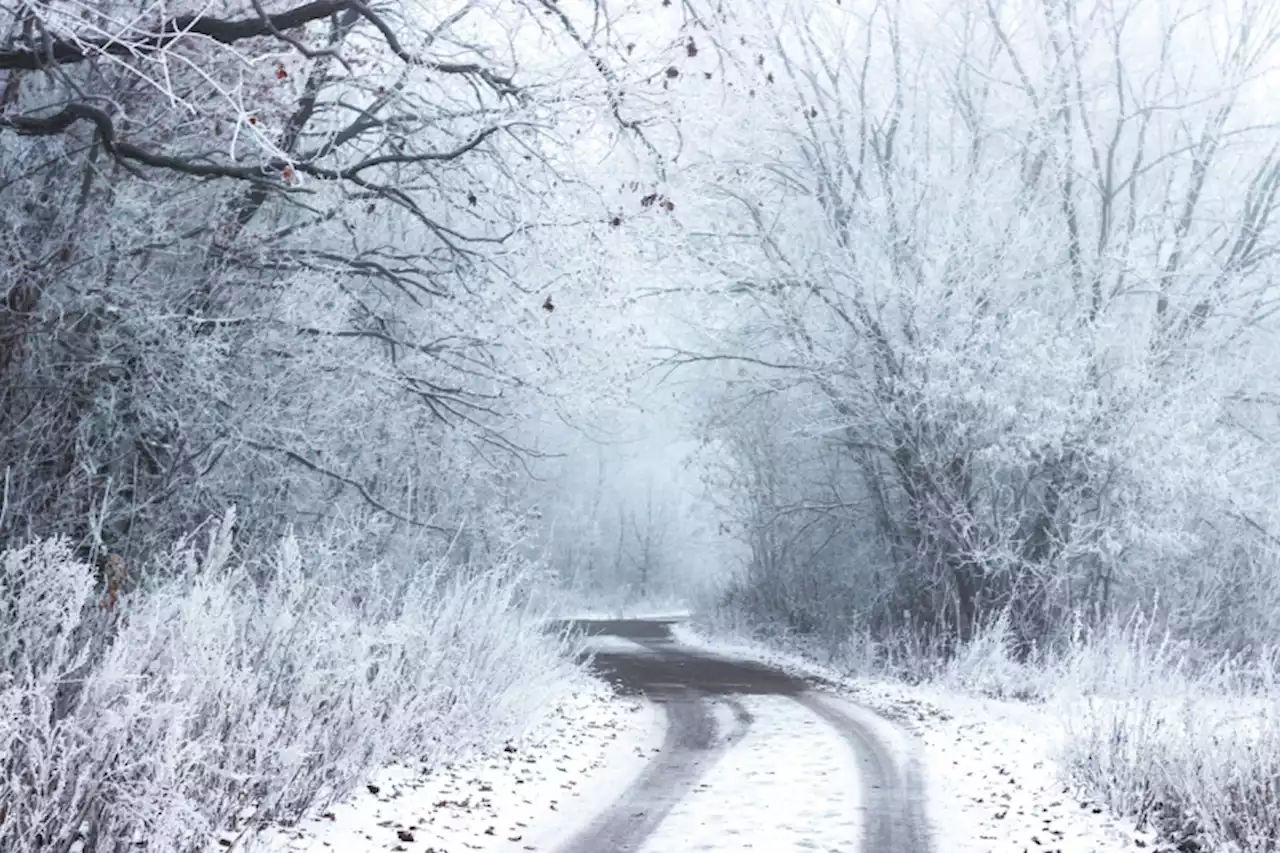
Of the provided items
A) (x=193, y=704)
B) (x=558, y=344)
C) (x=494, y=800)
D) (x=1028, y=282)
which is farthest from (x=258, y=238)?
(x=1028, y=282)

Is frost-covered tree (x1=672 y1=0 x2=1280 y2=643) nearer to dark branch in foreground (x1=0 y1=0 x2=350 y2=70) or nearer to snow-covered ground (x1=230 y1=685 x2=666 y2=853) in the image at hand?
snow-covered ground (x1=230 y1=685 x2=666 y2=853)

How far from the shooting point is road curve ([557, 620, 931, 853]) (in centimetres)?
821

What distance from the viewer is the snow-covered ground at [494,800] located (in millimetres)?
7691

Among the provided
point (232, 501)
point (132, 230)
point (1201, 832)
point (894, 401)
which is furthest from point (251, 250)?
point (894, 401)

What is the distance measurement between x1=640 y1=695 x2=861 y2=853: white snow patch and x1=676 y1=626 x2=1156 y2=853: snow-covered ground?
2.16 ft

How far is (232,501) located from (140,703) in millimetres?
6788

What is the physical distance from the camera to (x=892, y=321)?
19.0 m

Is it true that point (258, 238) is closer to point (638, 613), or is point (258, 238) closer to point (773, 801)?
point (773, 801)

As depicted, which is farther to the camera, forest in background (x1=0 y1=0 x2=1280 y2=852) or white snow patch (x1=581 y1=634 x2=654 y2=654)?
white snow patch (x1=581 y1=634 x2=654 y2=654)

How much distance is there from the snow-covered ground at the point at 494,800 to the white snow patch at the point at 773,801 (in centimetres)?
68

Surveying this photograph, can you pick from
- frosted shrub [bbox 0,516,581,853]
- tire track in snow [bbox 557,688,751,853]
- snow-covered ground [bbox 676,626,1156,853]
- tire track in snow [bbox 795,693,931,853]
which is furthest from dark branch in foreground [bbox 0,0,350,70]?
snow-covered ground [bbox 676,626,1156,853]

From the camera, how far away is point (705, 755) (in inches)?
461

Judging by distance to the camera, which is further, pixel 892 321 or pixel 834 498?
pixel 834 498

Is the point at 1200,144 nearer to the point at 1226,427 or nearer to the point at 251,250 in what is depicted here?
the point at 1226,427
